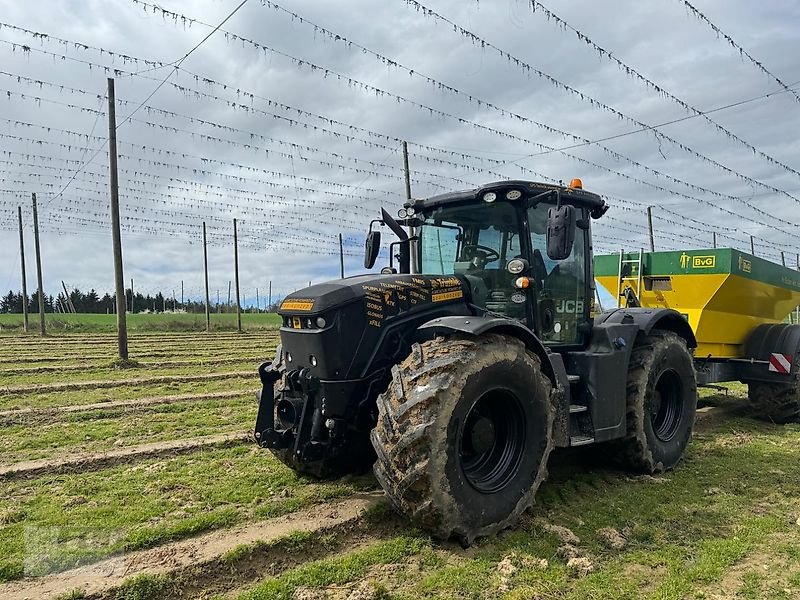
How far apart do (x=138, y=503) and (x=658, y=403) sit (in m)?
5.20

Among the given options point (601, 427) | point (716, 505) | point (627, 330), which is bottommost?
point (716, 505)

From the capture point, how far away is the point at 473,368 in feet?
14.4

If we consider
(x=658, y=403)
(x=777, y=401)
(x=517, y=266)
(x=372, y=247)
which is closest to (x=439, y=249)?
(x=372, y=247)

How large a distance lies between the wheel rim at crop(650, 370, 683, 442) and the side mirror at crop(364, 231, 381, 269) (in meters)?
3.28

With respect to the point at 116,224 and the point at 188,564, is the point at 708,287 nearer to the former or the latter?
the point at 188,564

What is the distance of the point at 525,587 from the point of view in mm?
3818

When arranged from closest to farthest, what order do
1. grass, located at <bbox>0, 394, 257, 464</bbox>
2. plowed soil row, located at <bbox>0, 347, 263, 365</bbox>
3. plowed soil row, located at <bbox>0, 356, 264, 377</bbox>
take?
grass, located at <bbox>0, 394, 257, 464</bbox>
plowed soil row, located at <bbox>0, 356, 264, 377</bbox>
plowed soil row, located at <bbox>0, 347, 263, 365</bbox>

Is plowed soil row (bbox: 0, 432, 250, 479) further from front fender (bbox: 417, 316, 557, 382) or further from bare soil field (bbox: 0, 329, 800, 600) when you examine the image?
front fender (bbox: 417, 316, 557, 382)

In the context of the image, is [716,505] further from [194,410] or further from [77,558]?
[194,410]

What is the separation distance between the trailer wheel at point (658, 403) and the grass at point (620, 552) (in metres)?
0.26

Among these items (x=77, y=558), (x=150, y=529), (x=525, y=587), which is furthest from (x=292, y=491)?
(x=525, y=587)

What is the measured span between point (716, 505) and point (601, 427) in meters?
1.09

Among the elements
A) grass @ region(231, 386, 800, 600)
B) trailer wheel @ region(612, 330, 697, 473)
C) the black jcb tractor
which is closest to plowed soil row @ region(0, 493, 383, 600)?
grass @ region(231, 386, 800, 600)

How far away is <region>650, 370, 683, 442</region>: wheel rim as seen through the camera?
6.82m
